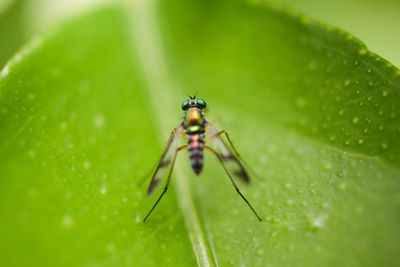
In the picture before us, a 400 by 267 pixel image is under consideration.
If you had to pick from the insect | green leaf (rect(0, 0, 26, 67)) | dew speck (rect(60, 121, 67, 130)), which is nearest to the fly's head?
the insect

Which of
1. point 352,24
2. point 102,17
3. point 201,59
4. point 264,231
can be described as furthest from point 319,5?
point 264,231

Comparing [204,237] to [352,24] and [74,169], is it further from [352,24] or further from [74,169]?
[352,24]

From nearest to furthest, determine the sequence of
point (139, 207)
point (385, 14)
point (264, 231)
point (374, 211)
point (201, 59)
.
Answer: point (374, 211), point (264, 231), point (139, 207), point (201, 59), point (385, 14)

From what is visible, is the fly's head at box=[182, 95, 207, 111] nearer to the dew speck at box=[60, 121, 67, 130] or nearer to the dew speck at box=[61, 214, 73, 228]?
the dew speck at box=[60, 121, 67, 130]

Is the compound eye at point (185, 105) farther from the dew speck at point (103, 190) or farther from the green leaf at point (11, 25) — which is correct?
the green leaf at point (11, 25)

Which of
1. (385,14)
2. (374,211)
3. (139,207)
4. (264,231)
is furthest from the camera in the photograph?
(385,14)

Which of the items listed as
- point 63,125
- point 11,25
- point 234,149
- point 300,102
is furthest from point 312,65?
point 11,25

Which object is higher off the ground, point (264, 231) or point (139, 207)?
point (139, 207)
